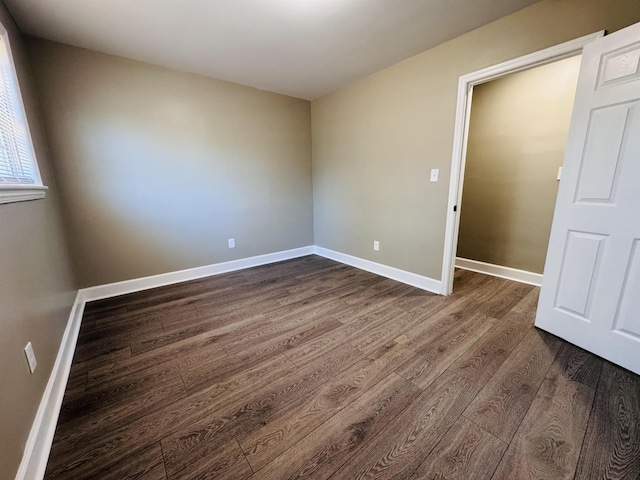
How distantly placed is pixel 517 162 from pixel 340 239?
2303 millimetres

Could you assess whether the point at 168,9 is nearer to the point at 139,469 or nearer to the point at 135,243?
the point at 135,243

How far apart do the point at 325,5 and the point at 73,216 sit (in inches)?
111

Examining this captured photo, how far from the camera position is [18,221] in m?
1.30

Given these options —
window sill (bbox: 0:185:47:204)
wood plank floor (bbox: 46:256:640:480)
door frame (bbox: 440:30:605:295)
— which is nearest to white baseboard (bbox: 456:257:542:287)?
wood plank floor (bbox: 46:256:640:480)

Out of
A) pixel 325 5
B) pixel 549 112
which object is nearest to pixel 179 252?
pixel 325 5

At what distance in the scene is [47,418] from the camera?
1.18 metres

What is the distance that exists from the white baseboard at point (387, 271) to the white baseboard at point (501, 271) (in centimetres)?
106

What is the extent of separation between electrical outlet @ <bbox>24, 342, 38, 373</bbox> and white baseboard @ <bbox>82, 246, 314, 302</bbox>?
1658 millimetres

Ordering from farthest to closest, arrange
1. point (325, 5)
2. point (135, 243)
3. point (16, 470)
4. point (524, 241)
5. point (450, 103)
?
point (524, 241)
point (135, 243)
point (450, 103)
point (325, 5)
point (16, 470)

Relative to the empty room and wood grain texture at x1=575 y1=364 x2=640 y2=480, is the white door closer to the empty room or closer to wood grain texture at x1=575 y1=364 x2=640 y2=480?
the empty room

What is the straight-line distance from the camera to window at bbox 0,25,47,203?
137cm

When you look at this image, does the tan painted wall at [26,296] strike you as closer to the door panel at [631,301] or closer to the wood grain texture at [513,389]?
the wood grain texture at [513,389]

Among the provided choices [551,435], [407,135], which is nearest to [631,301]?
[551,435]

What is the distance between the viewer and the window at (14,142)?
137cm
